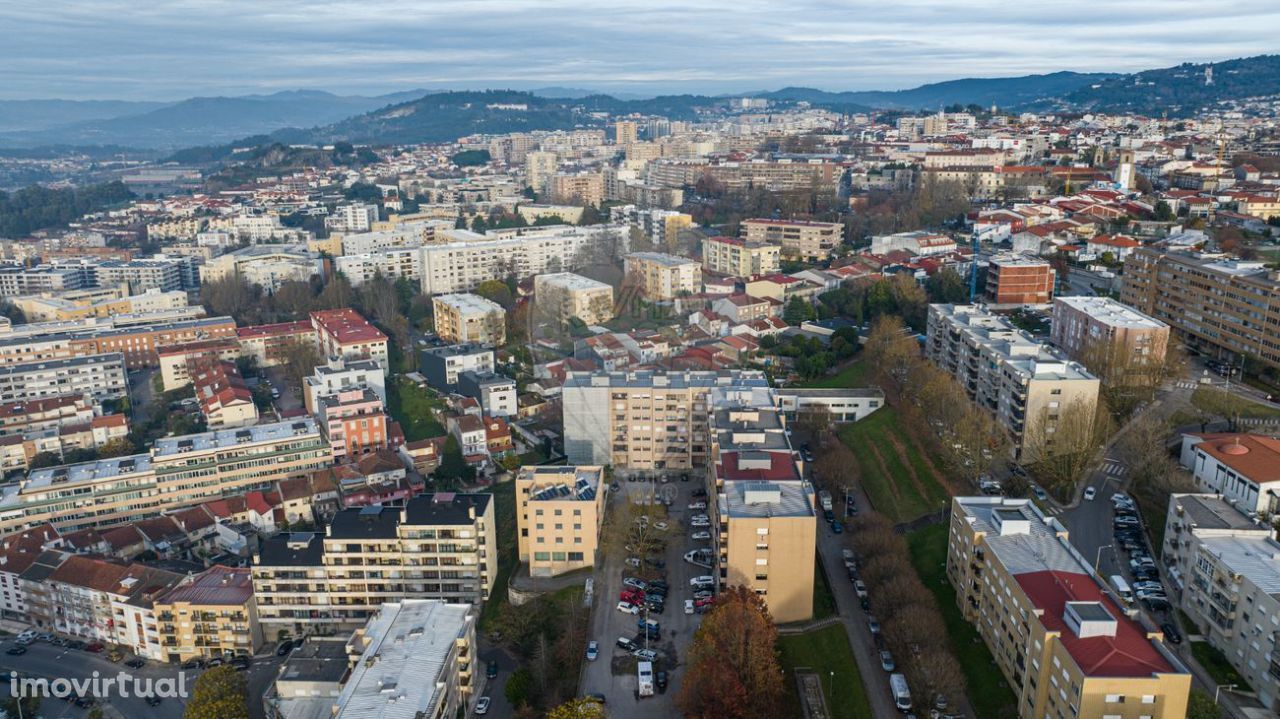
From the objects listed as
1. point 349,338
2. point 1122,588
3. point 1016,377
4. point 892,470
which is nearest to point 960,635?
point 1122,588

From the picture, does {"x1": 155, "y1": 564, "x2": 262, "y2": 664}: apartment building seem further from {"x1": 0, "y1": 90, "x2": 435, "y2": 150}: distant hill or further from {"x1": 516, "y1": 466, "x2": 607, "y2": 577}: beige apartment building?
{"x1": 0, "y1": 90, "x2": 435, "y2": 150}: distant hill

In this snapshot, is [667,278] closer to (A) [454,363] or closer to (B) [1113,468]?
(A) [454,363]

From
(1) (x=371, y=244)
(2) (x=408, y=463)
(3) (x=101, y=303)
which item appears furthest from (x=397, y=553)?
(1) (x=371, y=244)

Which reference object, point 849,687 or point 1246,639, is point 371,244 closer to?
point 849,687

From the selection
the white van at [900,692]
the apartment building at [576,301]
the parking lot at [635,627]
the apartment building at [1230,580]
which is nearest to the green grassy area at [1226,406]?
the apartment building at [1230,580]

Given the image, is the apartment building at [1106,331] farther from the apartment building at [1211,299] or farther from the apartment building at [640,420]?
the apartment building at [640,420]

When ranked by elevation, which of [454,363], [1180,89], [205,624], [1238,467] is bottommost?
[205,624]
